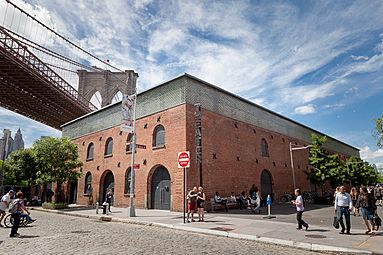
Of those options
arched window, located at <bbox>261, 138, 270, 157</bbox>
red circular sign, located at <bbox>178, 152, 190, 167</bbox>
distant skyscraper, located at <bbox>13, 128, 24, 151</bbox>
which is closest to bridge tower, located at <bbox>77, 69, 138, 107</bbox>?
arched window, located at <bbox>261, 138, 270, 157</bbox>

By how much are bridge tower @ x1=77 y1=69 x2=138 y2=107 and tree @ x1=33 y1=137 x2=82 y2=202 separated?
46.9 m

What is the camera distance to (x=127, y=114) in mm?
17062

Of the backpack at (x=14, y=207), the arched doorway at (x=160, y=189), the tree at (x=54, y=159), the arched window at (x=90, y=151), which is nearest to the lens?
the backpack at (x=14, y=207)

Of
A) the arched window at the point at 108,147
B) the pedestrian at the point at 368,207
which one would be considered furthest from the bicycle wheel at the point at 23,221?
the pedestrian at the point at 368,207

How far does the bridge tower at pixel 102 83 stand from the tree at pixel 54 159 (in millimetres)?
46886

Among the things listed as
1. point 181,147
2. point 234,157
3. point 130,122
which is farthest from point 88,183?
point 234,157

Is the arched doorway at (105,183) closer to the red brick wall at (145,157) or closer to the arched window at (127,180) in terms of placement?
the red brick wall at (145,157)

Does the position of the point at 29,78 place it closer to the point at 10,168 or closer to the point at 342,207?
the point at 10,168

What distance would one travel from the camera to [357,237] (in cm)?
894

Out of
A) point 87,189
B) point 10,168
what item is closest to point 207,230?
point 87,189

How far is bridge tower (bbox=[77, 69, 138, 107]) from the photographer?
230ft

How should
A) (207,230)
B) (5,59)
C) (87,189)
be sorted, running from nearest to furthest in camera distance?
(207,230)
(87,189)
(5,59)

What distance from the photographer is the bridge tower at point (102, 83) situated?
7000cm

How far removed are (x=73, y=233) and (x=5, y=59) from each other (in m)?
29.6
